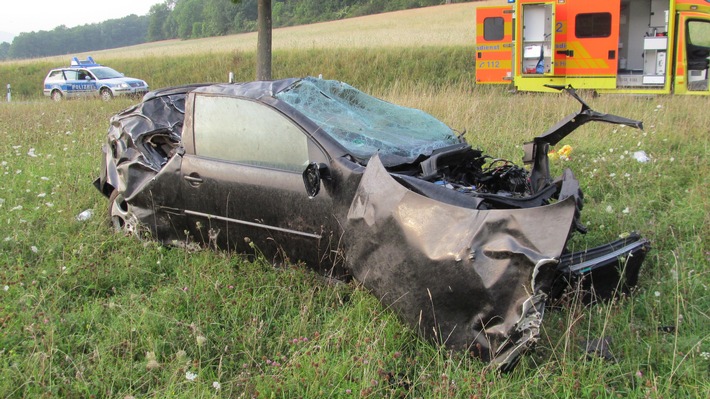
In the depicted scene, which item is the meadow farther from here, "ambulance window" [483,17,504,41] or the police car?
the police car

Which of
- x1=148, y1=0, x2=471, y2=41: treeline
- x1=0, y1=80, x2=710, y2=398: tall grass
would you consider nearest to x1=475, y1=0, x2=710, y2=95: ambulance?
x1=0, y1=80, x2=710, y2=398: tall grass

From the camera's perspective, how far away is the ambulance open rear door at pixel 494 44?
50.9ft

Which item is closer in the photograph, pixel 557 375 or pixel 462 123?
pixel 557 375

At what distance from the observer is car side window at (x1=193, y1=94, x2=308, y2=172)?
3923mm

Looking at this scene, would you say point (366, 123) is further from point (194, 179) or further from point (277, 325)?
point (277, 325)

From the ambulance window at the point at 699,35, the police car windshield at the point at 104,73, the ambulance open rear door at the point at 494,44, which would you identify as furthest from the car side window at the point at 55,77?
the ambulance window at the point at 699,35

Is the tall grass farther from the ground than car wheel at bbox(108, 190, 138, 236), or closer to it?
closer to it

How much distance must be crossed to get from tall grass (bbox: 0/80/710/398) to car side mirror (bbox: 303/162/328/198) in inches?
25.8

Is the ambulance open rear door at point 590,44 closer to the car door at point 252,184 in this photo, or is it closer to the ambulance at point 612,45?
the ambulance at point 612,45

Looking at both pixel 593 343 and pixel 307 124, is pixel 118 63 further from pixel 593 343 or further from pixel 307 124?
pixel 593 343

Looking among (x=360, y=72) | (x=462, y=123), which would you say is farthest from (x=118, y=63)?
(x=462, y=123)

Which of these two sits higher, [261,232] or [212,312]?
[261,232]

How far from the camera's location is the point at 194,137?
14.6 feet

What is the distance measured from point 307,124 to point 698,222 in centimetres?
341
